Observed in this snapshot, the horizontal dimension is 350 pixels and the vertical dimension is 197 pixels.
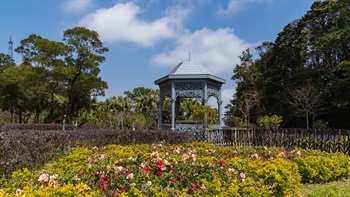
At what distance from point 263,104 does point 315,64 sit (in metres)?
6.47

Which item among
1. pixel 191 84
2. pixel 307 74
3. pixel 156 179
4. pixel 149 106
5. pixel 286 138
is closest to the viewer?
pixel 156 179

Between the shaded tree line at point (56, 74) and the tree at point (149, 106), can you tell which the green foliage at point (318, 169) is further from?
the tree at point (149, 106)

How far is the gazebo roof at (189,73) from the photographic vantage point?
44.5 ft

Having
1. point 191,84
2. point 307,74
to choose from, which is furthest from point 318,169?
point 307,74

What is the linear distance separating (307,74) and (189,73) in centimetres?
1654

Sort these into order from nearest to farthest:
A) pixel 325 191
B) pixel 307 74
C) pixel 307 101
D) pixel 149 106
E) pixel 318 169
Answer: pixel 325 191, pixel 318 169, pixel 307 101, pixel 307 74, pixel 149 106

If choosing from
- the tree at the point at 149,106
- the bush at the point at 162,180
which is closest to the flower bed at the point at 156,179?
the bush at the point at 162,180

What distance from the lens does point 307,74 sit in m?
25.9

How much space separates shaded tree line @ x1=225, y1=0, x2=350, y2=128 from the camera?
22.2 metres

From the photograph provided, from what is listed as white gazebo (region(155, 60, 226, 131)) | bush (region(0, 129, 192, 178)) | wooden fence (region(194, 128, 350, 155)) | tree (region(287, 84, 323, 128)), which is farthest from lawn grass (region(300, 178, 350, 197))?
tree (region(287, 84, 323, 128))

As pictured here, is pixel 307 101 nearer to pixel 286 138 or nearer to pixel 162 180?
pixel 286 138

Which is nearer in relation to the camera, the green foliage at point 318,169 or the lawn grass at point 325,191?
the lawn grass at point 325,191

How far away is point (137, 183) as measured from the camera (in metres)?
Answer: 2.89

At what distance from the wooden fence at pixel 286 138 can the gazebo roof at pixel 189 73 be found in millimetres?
2767
